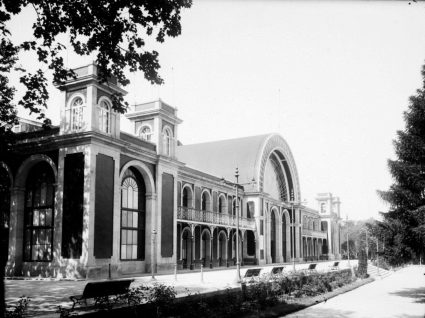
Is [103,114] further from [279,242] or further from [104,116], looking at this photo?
[279,242]

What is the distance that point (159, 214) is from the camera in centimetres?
2828

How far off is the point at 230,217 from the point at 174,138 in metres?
13.0

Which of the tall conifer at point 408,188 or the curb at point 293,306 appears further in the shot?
the tall conifer at point 408,188

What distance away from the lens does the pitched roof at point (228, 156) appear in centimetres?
4950

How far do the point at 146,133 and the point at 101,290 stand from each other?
758 inches

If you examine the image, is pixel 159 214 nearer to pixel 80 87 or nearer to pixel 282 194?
pixel 80 87

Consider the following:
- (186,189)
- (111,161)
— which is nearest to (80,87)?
(111,161)

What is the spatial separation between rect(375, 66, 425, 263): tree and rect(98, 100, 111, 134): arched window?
15197 mm

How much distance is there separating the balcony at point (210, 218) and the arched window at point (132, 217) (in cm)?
423

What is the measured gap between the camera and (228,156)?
5278 cm

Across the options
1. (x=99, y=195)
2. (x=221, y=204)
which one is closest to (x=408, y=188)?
(x=99, y=195)

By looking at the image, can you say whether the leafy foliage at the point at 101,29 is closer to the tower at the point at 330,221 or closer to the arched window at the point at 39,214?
the arched window at the point at 39,214

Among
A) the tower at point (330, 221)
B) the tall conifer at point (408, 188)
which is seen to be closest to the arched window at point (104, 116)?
the tall conifer at point (408, 188)

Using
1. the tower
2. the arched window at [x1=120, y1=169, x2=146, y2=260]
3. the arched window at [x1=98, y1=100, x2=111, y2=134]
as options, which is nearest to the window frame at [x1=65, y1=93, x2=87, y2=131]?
the arched window at [x1=98, y1=100, x2=111, y2=134]
